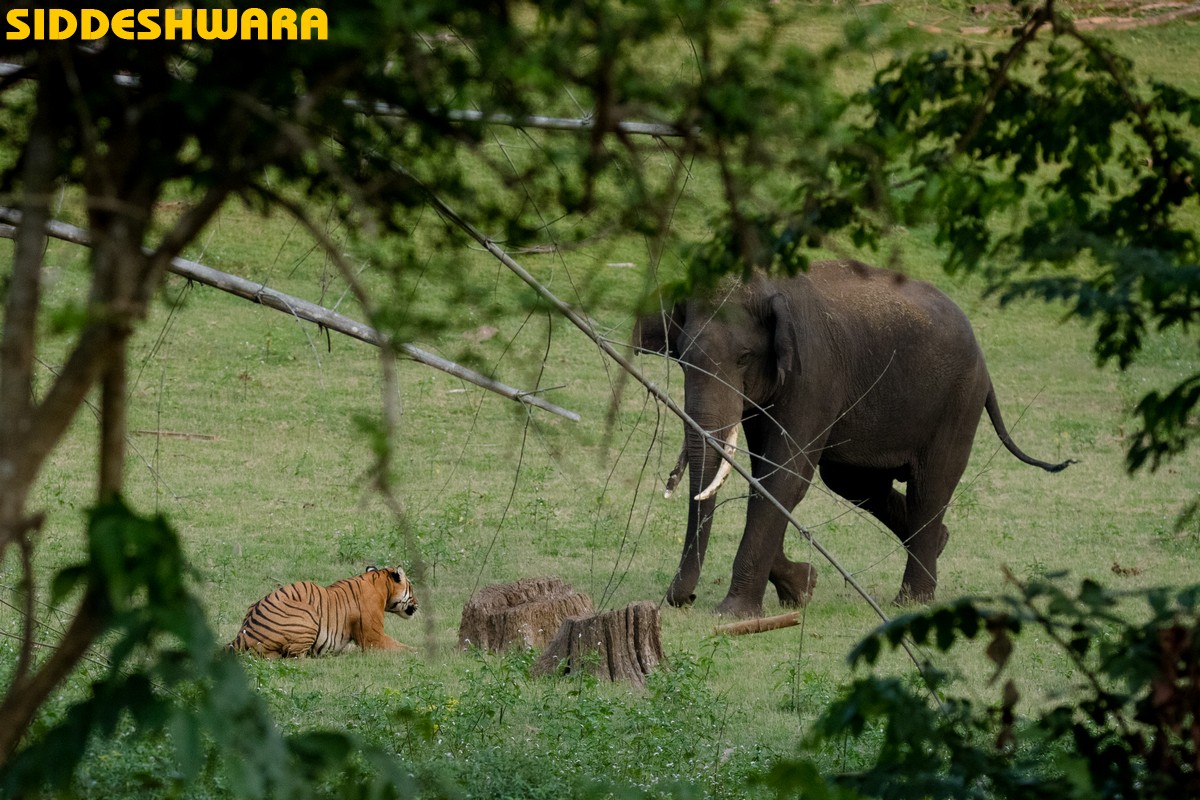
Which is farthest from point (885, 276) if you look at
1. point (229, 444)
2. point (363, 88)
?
point (363, 88)

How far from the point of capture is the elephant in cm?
995

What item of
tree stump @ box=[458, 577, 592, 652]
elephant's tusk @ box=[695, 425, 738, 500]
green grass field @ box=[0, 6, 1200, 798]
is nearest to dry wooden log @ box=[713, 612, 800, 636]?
green grass field @ box=[0, 6, 1200, 798]

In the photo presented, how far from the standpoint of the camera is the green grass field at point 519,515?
17.8 ft

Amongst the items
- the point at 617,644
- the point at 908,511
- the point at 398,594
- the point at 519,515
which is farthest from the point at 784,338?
the point at 617,644

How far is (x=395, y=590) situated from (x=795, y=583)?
3.01 m

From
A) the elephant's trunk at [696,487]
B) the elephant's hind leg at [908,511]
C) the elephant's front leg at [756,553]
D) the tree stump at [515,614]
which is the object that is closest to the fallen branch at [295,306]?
the tree stump at [515,614]

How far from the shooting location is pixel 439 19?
2.50 m

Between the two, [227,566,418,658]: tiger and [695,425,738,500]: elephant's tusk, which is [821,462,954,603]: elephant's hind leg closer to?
[695,425,738,500]: elephant's tusk

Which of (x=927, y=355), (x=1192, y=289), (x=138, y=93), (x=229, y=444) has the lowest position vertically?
(x=229, y=444)

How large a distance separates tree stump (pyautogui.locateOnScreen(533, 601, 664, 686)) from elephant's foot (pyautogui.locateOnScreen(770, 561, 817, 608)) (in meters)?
2.94

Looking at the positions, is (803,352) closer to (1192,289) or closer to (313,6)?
(1192,289)

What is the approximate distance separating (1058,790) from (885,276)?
8437 mm

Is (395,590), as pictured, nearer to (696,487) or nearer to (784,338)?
(696,487)

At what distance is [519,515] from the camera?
478 inches
